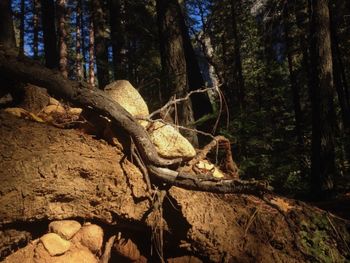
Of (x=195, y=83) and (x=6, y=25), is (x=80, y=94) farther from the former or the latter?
(x=195, y=83)

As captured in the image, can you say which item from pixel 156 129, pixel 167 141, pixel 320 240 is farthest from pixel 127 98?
pixel 320 240

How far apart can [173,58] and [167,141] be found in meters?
3.72

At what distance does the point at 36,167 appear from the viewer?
3.37 m

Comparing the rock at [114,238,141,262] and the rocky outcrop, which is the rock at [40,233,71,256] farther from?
the rock at [114,238,141,262]

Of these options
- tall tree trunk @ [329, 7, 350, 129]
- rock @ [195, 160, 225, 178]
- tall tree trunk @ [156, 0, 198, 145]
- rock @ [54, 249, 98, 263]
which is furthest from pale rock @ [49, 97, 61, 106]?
tall tree trunk @ [329, 7, 350, 129]

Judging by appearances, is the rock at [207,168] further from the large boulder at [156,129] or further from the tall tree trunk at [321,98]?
the tall tree trunk at [321,98]

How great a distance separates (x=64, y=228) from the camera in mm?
3537

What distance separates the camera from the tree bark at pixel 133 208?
3.33 meters

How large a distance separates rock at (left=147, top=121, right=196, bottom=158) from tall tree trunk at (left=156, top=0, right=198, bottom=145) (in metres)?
2.65

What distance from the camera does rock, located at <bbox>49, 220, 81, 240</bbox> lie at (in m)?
3.52

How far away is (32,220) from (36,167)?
520mm

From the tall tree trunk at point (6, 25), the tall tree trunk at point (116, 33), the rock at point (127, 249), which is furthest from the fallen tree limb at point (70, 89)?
the tall tree trunk at point (116, 33)

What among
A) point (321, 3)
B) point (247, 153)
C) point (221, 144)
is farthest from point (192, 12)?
point (221, 144)

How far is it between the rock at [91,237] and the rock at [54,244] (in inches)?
5.4
